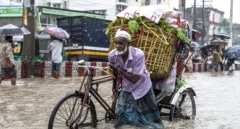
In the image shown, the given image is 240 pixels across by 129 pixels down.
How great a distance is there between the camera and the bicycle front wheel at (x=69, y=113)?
5.34 m

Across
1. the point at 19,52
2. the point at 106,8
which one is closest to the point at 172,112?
the point at 19,52

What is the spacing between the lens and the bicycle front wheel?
534 cm

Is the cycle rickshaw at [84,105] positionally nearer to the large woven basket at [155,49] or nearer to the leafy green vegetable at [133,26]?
the large woven basket at [155,49]

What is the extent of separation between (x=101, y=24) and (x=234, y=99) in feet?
37.6

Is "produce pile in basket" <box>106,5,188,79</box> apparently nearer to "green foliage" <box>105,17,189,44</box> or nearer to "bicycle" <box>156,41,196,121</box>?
"green foliage" <box>105,17,189,44</box>

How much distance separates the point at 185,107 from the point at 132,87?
5.20 ft

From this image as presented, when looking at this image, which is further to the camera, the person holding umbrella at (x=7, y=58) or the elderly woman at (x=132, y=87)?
the person holding umbrella at (x=7, y=58)

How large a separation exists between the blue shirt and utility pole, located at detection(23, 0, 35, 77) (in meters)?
9.28

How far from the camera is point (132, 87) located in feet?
19.2

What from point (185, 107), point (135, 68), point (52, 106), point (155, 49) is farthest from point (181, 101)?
point (52, 106)

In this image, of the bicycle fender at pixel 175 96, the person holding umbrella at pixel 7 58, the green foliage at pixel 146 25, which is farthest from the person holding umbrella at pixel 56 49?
the bicycle fender at pixel 175 96

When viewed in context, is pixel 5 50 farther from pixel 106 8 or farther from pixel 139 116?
pixel 106 8

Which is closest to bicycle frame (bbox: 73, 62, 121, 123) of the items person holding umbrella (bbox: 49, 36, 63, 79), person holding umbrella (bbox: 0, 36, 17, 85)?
person holding umbrella (bbox: 0, 36, 17, 85)

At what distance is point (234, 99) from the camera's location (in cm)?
994
